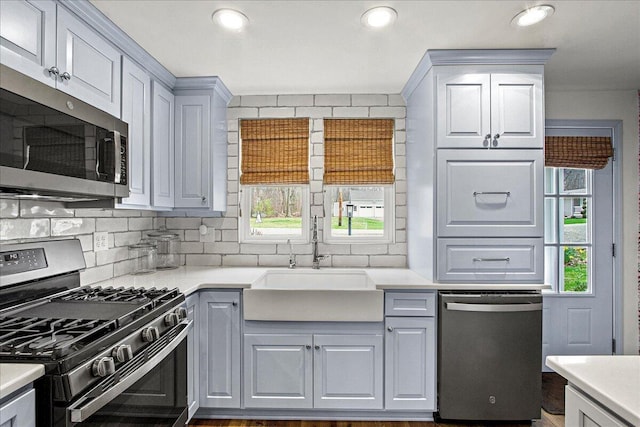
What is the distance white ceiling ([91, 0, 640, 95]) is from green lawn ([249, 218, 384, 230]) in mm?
1107

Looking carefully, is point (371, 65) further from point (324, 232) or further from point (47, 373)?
point (47, 373)

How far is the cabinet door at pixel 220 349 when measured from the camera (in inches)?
95.0

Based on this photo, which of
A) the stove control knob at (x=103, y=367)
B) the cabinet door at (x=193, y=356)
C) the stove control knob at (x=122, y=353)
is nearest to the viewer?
the stove control knob at (x=103, y=367)

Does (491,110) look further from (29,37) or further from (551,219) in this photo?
(29,37)

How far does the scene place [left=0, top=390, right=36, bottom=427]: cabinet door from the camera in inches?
37.9

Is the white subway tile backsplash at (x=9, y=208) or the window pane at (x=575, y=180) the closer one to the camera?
the white subway tile backsplash at (x=9, y=208)

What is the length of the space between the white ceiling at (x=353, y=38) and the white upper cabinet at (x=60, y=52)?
19 cm

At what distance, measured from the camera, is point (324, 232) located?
316 cm

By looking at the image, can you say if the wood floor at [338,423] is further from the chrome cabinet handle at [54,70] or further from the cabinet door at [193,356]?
the chrome cabinet handle at [54,70]

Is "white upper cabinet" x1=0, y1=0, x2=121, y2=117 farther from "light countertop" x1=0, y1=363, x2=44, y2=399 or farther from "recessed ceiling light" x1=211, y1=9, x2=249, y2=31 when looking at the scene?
"light countertop" x1=0, y1=363, x2=44, y2=399

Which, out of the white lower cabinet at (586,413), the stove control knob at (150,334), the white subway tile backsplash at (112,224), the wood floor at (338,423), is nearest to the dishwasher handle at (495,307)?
the wood floor at (338,423)

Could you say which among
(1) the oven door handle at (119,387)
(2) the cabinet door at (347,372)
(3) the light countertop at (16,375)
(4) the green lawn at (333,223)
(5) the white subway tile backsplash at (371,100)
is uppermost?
(5) the white subway tile backsplash at (371,100)

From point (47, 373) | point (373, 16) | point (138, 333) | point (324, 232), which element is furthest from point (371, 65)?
point (47, 373)

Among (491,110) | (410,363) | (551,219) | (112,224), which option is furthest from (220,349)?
(551,219)
